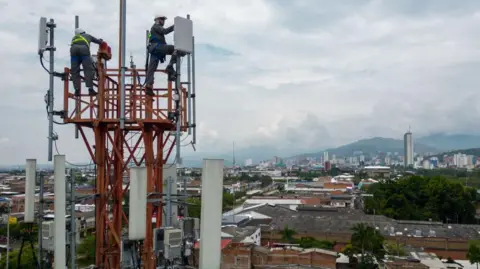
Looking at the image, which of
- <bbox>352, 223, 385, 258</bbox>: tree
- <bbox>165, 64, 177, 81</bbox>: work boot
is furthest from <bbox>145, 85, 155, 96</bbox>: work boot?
<bbox>352, 223, 385, 258</bbox>: tree

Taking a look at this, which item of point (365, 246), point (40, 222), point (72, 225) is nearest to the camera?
point (72, 225)

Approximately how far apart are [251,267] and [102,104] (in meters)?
19.2

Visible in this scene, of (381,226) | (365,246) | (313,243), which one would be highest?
(365,246)

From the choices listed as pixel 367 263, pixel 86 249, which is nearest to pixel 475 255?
pixel 367 263

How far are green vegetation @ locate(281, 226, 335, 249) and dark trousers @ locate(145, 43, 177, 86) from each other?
23907mm

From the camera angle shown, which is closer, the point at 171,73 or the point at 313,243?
the point at 171,73

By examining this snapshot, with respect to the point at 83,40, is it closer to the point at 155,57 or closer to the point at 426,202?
the point at 155,57

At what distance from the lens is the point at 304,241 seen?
29109 millimetres

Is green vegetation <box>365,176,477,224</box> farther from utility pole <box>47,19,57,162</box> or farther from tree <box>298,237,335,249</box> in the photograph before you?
utility pole <box>47,19,57,162</box>

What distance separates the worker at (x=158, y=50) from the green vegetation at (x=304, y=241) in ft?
78.4

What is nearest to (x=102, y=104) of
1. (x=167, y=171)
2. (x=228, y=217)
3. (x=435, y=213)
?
(x=167, y=171)

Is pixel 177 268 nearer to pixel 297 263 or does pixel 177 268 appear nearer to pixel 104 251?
pixel 104 251

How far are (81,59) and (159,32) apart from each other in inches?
36.6

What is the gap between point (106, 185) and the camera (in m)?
5.03
